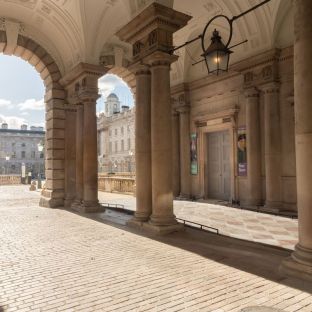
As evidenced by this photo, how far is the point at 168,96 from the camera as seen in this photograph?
8.27 m

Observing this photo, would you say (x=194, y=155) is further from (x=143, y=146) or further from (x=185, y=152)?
(x=143, y=146)

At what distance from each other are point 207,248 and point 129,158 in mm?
59894

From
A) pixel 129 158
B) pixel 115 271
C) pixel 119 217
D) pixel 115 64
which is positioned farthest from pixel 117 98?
pixel 115 271

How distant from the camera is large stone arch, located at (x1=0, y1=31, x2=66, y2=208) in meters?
13.7

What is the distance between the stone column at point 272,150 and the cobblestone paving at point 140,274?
199 inches

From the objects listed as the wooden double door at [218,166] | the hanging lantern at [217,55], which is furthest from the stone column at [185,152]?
the hanging lantern at [217,55]

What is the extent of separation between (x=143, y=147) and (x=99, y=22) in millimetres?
6146

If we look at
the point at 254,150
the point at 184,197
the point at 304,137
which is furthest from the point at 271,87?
the point at 304,137

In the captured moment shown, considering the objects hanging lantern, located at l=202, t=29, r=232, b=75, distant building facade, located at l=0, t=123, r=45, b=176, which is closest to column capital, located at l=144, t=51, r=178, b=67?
hanging lantern, located at l=202, t=29, r=232, b=75

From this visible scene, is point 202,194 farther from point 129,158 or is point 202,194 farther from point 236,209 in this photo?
point 129,158

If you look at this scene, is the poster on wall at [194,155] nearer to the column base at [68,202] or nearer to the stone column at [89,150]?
the stone column at [89,150]

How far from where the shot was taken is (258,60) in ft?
39.6

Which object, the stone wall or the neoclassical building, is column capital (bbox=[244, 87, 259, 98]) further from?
the stone wall

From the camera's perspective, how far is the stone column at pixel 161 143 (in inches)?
316
